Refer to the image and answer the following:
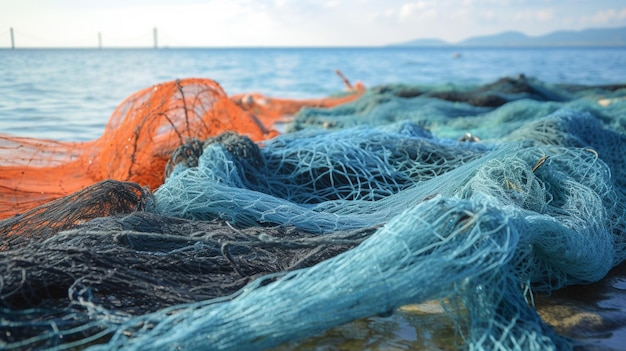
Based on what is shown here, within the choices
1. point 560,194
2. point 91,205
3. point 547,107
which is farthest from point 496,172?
point 547,107

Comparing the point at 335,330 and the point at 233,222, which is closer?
the point at 335,330

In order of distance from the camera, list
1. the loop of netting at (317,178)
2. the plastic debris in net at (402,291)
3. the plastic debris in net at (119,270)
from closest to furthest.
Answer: the plastic debris in net at (402,291) < the plastic debris in net at (119,270) < the loop of netting at (317,178)

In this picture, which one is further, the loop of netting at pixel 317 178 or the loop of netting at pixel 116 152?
the loop of netting at pixel 116 152

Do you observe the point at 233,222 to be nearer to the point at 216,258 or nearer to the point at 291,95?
the point at 216,258

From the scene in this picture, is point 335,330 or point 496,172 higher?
point 496,172

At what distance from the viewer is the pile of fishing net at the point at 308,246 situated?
1890 millimetres

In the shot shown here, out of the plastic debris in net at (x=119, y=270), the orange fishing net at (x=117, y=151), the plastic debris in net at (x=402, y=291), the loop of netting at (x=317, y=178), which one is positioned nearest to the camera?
the plastic debris in net at (x=402, y=291)

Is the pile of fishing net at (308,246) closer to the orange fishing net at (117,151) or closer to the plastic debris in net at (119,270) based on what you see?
the plastic debris in net at (119,270)

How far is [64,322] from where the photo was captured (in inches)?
76.6


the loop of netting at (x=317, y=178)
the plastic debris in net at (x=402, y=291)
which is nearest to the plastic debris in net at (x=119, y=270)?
the plastic debris in net at (x=402, y=291)

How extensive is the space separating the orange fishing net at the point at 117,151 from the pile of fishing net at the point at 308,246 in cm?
57

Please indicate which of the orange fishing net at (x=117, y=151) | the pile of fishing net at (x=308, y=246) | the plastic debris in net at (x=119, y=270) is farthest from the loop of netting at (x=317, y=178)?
the orange fishing net at (x=117, y=151)

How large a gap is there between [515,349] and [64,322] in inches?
60.5

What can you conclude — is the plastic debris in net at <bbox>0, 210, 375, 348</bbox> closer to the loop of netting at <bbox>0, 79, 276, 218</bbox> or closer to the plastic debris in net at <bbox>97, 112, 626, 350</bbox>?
the plastic debris in net at <bbox>97, 112, 626, 350</bbox>
